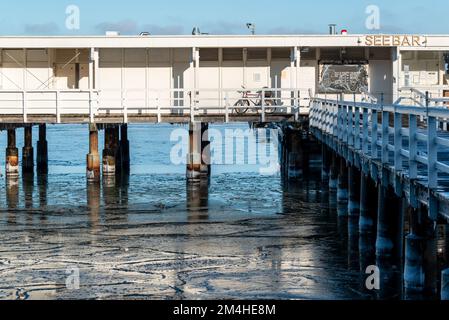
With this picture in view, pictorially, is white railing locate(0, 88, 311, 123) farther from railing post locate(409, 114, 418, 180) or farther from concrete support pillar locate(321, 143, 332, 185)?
railing post locate(409, 114, 418, 180)

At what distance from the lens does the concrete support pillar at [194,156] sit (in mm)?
36250

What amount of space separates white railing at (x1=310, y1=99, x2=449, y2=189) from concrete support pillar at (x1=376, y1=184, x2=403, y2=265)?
688 millimetres

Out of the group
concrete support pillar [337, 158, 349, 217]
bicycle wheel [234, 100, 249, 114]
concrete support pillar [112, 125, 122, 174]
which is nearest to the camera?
concrete support pillar [337, 158, 349, 217]

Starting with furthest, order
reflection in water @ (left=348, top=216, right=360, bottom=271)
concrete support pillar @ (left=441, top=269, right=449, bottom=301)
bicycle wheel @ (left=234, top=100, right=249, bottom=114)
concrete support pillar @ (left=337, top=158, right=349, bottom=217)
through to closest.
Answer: bicycle wheel @ (left=234, top=100, right=249, bottom=114), concrete support pillar @ (left=337, top=158, right=349, bottom=217), reflection in water @ (left=348, top=216, right=360, bottom=271), concrete support pillar @ (left=441, top=269, right=449, bottom=301)

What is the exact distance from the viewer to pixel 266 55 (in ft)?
131

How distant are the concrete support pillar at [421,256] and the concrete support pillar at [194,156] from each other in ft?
66.1

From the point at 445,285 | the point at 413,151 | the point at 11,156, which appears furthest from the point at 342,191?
the point at 445,285

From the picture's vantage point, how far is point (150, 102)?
39750mm

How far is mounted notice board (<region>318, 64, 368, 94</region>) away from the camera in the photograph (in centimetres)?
4094

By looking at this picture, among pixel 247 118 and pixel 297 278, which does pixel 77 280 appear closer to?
pixel 297 278

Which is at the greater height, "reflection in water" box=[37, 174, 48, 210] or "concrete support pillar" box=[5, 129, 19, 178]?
"concrete support pillar" box=[5, 129, 19, 178]

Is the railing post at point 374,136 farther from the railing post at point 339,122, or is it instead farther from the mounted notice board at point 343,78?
the mounted notice board at point 343,78

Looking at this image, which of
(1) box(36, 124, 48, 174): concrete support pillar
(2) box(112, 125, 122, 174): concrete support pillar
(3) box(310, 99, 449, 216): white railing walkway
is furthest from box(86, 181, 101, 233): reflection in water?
(1) box(36, 124, 48, 174): concrete support pillar
